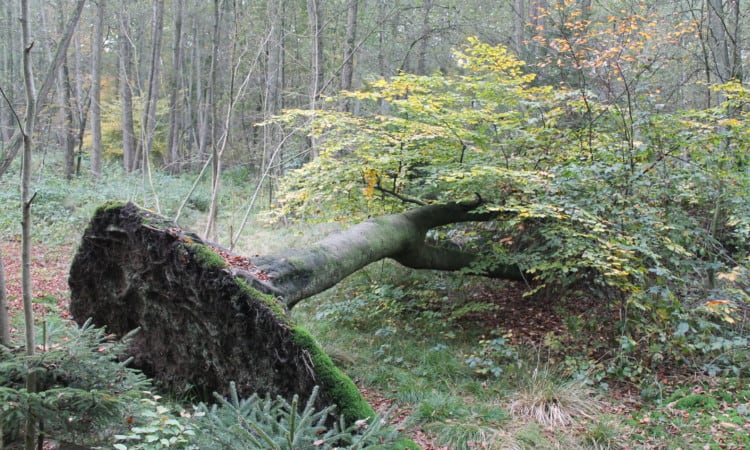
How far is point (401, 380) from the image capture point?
502cm

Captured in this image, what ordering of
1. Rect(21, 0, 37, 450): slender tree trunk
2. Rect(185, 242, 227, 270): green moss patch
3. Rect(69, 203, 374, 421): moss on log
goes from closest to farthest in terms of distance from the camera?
Rect(21, 0, 37, 450): slender tree trunk, Rect(69, 203, 374, 421): moss on log, Rect(185, 242, 227, 270): green moss patch

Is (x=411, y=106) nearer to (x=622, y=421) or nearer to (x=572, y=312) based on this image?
(x=572, y=312)

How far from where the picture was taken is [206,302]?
368 centimetres

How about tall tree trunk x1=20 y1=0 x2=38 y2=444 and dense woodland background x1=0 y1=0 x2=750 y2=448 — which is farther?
dense woodland background x1=0 y1=0 x2=750 y2=448

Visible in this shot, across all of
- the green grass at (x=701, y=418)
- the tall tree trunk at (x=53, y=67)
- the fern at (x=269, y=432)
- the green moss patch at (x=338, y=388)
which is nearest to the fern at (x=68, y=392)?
the fern at (x=269, y=432)

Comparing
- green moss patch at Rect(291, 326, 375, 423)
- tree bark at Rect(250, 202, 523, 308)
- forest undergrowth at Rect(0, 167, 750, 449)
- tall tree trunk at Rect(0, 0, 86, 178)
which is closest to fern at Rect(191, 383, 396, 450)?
forest undergrowth at Rect(0, 167, 750, 449)

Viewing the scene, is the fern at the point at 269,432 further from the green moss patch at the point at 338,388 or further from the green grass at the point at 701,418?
the green grass at the point at 701,418

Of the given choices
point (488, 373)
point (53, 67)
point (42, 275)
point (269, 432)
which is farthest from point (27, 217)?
point (42, 275)

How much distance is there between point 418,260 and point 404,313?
1.18m

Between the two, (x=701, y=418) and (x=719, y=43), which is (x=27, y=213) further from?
(x=719, y=43)

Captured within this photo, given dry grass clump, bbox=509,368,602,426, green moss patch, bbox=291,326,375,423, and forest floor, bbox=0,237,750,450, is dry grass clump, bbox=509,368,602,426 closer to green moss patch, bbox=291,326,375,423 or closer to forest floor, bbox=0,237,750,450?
forest floor, bbox=0,237,750,450

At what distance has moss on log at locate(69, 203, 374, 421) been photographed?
10.8 feet

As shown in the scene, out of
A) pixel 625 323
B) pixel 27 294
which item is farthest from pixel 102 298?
pixel 625 323

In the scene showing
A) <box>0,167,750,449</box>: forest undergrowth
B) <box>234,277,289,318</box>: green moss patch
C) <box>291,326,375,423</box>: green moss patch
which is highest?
<box>234,277,289,318</box>: green moss patch
